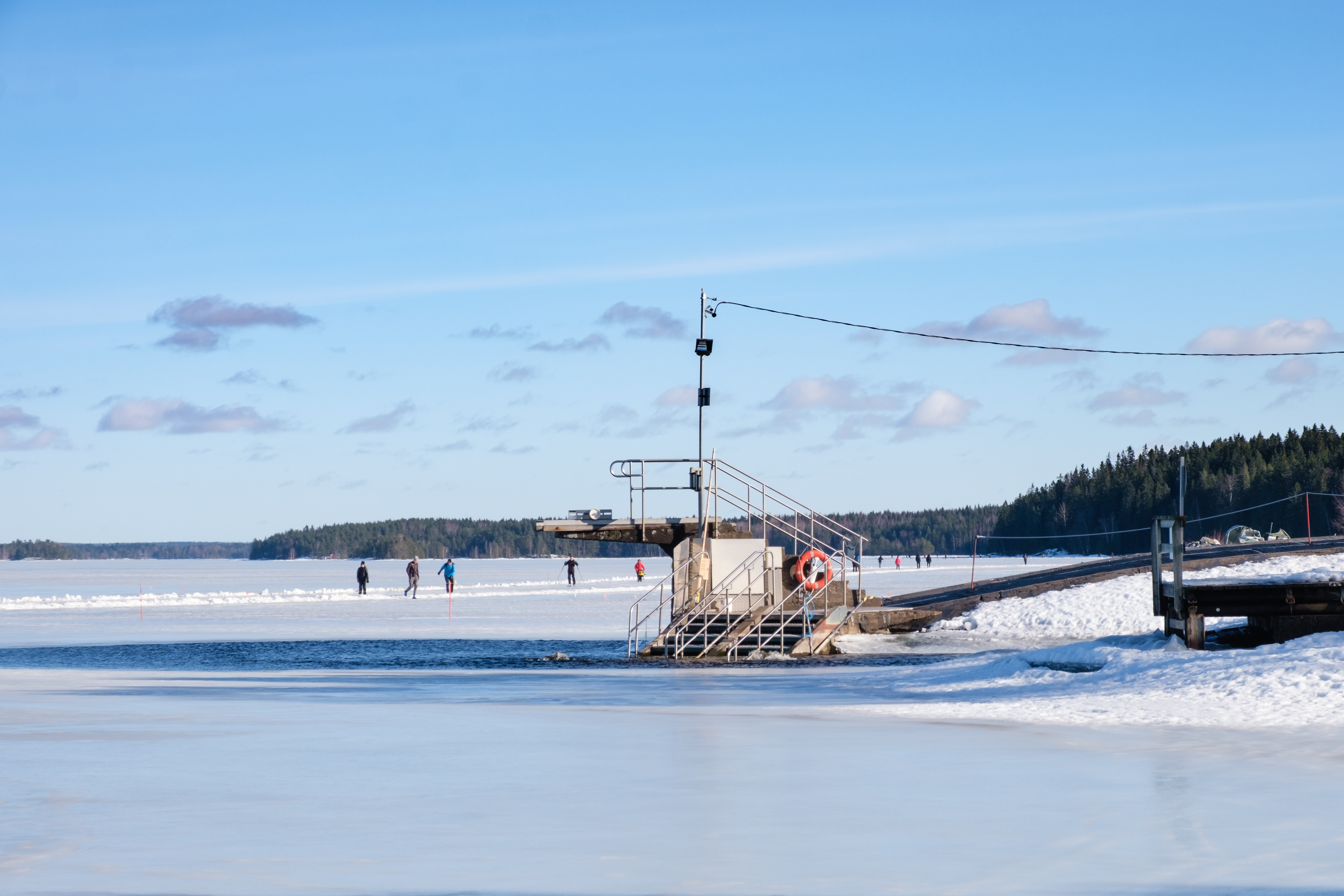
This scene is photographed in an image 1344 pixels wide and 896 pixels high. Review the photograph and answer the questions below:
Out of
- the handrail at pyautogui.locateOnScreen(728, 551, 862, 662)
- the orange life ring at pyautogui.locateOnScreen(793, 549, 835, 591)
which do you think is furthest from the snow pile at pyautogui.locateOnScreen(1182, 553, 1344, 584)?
the orange life ring at pyautogui.locateOnScreen(793, 549, 835, 591)

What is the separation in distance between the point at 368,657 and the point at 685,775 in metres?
18.0

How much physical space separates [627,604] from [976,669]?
3222 centimetres

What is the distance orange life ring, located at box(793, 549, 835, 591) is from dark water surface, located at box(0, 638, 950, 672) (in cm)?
267

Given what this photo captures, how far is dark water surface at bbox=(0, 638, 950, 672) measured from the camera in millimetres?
26750

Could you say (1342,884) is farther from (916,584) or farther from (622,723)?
(916,584)

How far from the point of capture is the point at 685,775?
1230cm

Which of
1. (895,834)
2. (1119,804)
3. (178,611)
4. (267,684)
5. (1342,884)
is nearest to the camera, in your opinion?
(1342,884)

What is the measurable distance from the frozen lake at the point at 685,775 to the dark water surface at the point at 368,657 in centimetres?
34

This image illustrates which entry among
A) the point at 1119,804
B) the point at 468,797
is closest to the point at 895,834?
the point at 1119,804

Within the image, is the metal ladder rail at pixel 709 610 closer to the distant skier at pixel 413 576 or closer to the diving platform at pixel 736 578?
the diving platform at pixel 736 578

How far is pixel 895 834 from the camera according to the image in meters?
9.47

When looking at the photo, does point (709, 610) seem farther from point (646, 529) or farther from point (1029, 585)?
point (1029, 585)

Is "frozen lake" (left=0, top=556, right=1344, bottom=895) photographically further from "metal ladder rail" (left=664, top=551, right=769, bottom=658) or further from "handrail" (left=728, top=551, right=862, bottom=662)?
"handrail" (left=728, top=551, right=862, bottom=662)

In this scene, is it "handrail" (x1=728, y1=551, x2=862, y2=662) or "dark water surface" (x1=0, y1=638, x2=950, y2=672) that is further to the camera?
"handrail" (x1=728, y1=551, x2=862, y2=662)
